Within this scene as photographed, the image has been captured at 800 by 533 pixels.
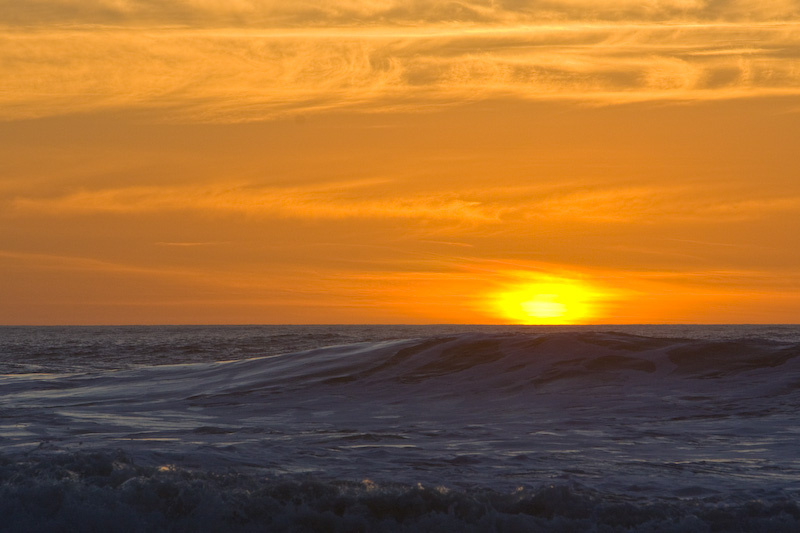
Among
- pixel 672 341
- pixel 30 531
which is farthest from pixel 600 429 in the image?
pixel 672 341

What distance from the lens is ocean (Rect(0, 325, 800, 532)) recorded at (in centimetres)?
786

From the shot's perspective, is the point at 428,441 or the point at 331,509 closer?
the point at 331,509

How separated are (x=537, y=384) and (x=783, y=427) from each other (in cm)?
612

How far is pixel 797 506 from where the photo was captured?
7.86 meters

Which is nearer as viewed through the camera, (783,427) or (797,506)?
(797,506)

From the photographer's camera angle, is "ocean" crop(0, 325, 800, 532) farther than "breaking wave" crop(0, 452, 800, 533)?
Yes

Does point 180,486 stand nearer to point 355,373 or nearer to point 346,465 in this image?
point 346,465

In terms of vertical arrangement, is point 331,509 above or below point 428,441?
below

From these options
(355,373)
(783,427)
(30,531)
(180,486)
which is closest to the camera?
(30,531)

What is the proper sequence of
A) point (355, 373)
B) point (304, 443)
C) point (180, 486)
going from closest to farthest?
point (180, 486) < point (304, 443) < point (355, 373)

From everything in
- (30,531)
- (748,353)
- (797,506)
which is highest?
(748,353)

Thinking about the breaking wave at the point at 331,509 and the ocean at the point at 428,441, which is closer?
the breaking wave at the point at 331,509

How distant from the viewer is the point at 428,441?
38.9 ft

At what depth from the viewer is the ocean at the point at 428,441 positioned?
7859 millimetres
